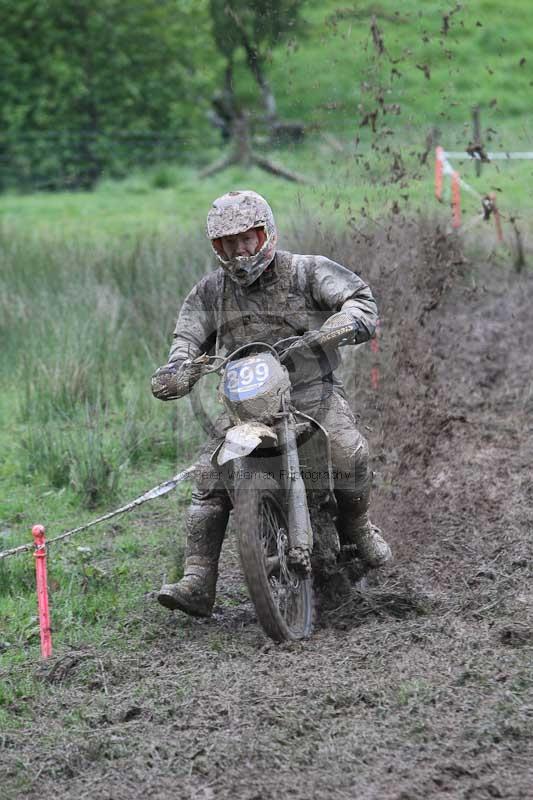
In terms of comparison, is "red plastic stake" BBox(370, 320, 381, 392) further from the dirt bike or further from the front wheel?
the front wheel

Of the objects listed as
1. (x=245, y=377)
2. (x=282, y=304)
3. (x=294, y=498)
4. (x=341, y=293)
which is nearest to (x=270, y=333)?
(x=282, y=304)

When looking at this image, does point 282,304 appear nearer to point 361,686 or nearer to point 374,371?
point 361,686

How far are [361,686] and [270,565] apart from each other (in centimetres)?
80

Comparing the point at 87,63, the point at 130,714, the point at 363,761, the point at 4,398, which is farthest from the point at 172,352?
the point at 87,63

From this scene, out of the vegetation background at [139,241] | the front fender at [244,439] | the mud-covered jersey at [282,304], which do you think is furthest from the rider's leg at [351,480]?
the vegetation background at [139,241]

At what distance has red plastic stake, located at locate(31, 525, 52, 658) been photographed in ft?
18.7

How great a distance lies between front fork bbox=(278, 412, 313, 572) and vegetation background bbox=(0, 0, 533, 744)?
113 centimetres

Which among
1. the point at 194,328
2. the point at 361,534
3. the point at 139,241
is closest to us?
the point at 194,328

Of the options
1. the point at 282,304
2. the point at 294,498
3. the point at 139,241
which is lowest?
the point at 139,241

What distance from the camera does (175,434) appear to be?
943 cm

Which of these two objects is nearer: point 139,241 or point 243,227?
point 243,227

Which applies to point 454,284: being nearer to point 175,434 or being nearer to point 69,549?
point 175,434

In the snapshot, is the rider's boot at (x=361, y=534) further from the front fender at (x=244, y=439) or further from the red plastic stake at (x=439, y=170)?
the red plastic stake at (x=439, y=170)

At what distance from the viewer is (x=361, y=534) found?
6.25 meters
